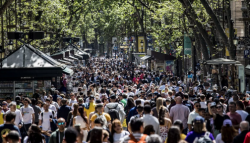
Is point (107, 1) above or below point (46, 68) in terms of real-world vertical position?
above

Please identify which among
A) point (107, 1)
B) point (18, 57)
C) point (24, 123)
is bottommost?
point (24, 123)

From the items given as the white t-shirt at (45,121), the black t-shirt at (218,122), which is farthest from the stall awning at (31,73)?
the black t-shirt at (218,122)

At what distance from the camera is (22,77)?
75.2ft

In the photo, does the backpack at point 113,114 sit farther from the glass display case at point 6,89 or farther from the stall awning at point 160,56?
the stall awning at point 160,56

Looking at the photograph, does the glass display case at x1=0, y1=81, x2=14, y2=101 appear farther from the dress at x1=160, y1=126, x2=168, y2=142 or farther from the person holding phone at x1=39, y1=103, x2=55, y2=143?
the dress at x1=160, y1=126, x2=168, y2=142

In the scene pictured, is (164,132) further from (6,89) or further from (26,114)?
(6,89)

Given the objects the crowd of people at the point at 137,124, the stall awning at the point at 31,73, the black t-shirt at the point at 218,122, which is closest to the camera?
the crowd of people at the point at 137,124

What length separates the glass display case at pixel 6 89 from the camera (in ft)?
75.9

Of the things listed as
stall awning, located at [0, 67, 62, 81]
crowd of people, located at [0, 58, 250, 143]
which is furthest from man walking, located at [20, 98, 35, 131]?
stall awning, located at [0, 67, 62, 81]

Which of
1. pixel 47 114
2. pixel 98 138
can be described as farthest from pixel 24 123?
pixel 98 138

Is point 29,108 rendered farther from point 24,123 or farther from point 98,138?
point 98,138

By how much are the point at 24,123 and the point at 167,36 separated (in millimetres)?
25112

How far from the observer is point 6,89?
23203mm

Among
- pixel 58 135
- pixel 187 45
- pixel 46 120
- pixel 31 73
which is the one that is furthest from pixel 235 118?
pixel 187 45
